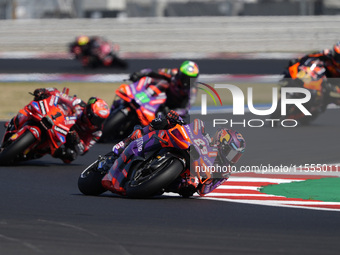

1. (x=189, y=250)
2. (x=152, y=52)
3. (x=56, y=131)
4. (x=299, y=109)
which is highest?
(x=189, y=250)

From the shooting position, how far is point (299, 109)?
1558cm

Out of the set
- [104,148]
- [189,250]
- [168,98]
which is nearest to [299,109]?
[168,98]

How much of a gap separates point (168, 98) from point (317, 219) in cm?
736

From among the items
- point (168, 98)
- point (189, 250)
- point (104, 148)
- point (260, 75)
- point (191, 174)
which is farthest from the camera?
point (260, 75)

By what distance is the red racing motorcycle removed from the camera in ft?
35.0

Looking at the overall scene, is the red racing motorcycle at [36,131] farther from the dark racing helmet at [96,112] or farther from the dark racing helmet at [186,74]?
the dark racing helmet at [186,74]

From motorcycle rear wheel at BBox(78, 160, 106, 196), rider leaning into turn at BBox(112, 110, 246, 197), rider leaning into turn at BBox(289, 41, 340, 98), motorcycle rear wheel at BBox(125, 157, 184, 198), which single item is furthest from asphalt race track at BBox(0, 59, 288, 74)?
motorcycle rear wheel at BBox(125, 157, 184, 198)

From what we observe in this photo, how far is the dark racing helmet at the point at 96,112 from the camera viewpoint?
11.3 m

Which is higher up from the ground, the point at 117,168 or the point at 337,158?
the point at 117,168

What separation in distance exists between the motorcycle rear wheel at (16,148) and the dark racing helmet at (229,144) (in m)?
3.19

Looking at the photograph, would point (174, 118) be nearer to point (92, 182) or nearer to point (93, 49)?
point (92, 182)

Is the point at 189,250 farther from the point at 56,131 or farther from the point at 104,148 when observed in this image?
the point at 104,148

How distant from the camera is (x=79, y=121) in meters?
11.5

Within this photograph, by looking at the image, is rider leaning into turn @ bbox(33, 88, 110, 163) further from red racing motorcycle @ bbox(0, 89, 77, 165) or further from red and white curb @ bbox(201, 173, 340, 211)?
red and white curb @ bbox(201, 173, 340, 211)
